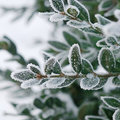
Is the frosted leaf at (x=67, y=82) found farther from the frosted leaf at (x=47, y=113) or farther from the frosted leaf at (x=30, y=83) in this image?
the frosted leaf at (x=47, y=113)

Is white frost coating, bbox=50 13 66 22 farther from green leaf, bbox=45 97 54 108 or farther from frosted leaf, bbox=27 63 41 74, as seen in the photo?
green leaf, bbox=45 97 54 108

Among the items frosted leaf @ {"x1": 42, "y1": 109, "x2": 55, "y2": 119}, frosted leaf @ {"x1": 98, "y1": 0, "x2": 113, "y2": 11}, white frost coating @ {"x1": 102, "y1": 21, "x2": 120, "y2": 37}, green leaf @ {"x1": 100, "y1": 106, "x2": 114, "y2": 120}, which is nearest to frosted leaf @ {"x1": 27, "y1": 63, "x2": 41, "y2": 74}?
white frost coating @ {"x1": 102, "y1": 21, "x2": 120, "y2": 37}

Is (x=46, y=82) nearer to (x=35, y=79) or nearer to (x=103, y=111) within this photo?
(x=35, y=79)

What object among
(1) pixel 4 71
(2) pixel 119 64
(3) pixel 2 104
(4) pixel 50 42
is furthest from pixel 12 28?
(2) pixel 119 64

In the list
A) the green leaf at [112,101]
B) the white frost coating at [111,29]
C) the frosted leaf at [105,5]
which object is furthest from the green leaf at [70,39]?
the white frost coating at [111,29]

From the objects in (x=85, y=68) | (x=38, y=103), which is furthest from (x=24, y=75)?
(x=38, y=103)

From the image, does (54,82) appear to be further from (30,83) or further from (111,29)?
(111,29)
